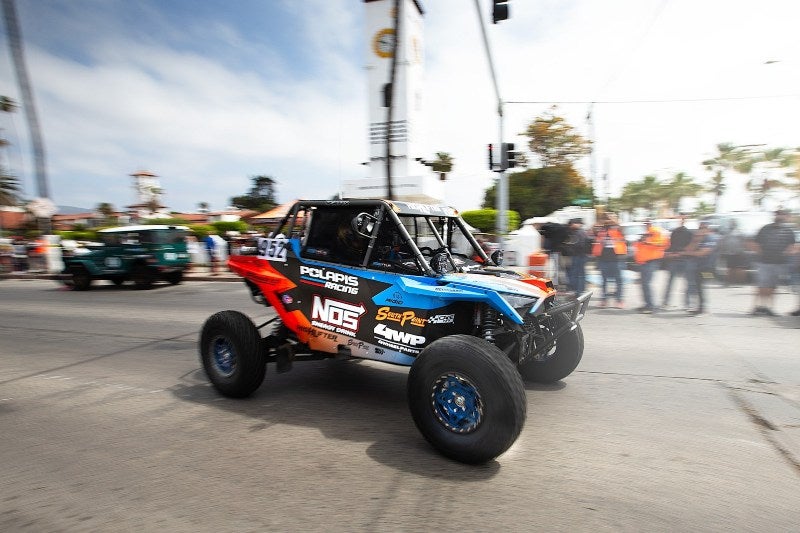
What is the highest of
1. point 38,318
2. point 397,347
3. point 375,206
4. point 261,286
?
point 375,206

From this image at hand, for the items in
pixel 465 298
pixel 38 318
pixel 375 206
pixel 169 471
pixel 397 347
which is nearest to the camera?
pixel 169 471

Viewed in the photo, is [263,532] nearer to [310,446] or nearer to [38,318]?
[310,446]

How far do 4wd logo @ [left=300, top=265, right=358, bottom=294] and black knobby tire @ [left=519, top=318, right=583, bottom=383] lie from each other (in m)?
1.85

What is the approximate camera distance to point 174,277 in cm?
1474

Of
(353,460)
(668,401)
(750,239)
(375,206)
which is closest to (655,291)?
(750,239)

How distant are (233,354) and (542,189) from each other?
128 ft

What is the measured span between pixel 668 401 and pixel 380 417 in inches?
104

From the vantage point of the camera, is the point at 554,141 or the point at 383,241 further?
the point at 554,141

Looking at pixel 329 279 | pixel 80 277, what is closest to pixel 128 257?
pixel 80 277

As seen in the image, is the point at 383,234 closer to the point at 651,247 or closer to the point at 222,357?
the point at 222,357

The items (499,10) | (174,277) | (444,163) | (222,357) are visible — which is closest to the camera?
(222,357)

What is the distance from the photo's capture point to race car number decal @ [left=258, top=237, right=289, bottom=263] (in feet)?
14.7

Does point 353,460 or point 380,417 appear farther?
point 380,417

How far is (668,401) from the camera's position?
166 inches
